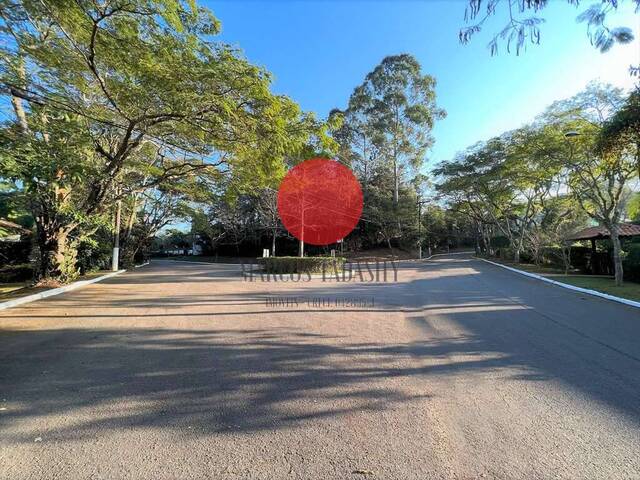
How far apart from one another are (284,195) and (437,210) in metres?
24.2

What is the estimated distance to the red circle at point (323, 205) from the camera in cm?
2623

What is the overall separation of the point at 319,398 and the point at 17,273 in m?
17.5

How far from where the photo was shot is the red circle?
86.1ft

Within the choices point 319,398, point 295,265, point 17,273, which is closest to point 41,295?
point 17,273

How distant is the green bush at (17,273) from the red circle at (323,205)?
43.6 feet

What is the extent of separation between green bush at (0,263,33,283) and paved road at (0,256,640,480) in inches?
410

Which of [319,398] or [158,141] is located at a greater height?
[158,141]

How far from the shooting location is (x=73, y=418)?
3010 mm

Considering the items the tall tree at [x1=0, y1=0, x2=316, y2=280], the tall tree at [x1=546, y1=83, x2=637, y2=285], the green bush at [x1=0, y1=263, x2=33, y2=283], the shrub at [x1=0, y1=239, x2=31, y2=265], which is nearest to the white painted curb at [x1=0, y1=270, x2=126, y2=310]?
the tall tree at [x1=0, y1=0, x2=316, y2=280]

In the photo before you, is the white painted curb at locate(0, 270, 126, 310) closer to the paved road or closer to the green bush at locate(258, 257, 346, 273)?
the paved road

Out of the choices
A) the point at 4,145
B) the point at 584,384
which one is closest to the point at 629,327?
the point at 584,384

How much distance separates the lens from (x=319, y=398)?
344 cm

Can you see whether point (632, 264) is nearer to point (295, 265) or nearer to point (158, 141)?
point (295, 265)

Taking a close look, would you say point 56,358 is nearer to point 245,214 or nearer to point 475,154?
point 475,154
